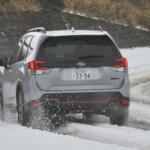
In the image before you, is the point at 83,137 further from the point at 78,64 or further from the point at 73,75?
the point at 78,64

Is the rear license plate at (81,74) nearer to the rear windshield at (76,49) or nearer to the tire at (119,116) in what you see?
the rear windshield at (76,49)

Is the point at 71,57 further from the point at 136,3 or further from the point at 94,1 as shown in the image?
the point at 136,3

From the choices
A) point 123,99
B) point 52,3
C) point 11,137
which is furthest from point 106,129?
point 52,3

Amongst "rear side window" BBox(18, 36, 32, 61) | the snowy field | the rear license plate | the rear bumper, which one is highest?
"rear side window" BBox(18, 36, 32, 61)

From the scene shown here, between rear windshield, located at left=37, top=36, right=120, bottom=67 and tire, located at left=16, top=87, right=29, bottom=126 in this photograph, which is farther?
tire, located at left=16, top=87, right=29, bottom=126

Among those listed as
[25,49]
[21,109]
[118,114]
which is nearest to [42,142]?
[21,109]

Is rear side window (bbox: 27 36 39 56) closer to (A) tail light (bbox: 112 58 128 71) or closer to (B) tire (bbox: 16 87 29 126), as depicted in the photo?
(B) tire (bbox: 16 87 29 126)

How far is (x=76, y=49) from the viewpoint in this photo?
1013 centimetres

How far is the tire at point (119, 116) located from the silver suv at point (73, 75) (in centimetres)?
2

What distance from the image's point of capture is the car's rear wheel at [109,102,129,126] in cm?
1022

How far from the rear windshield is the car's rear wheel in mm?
831

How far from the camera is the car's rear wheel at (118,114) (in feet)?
33.5

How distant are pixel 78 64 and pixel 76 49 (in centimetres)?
36

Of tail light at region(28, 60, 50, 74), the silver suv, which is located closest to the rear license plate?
the silver suv
